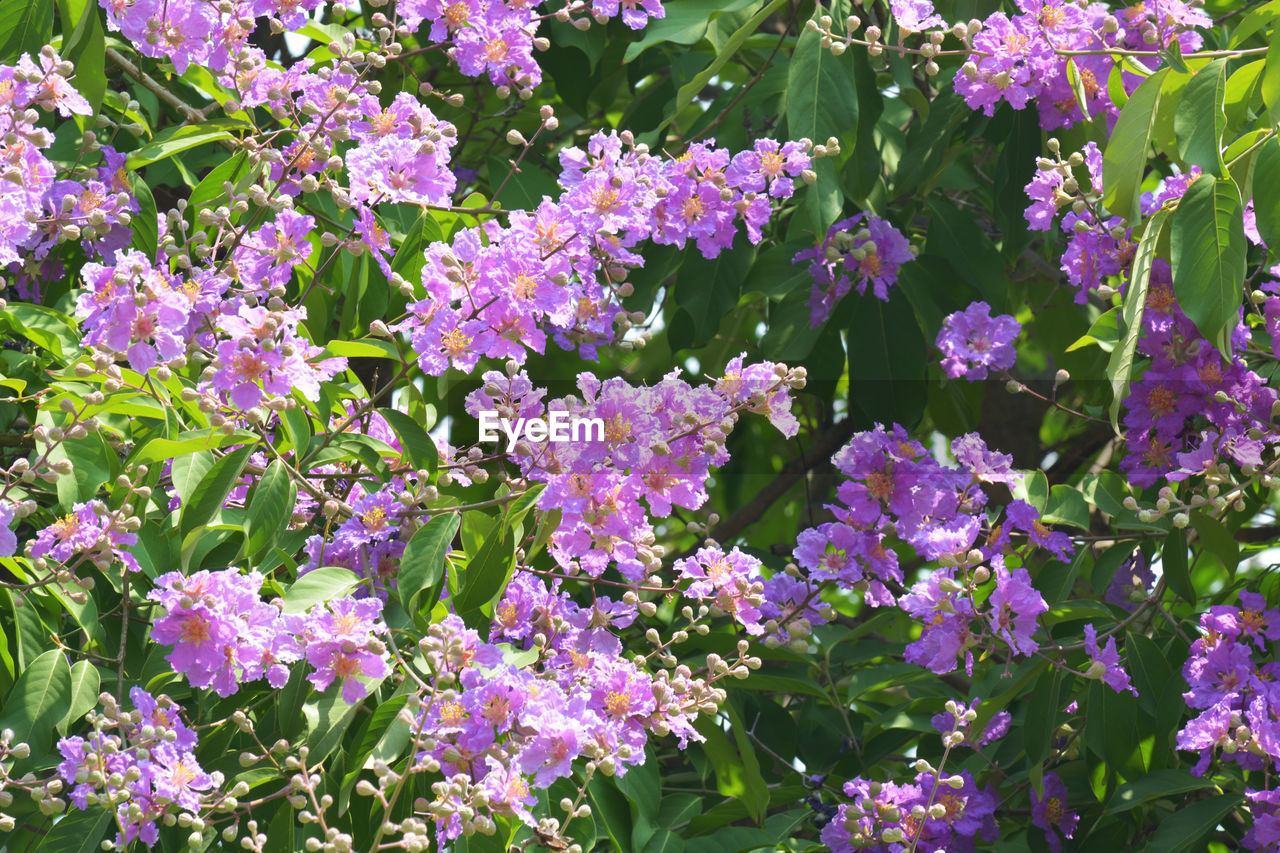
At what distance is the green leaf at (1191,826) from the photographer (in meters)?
1.95

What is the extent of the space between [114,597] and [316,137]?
74cm

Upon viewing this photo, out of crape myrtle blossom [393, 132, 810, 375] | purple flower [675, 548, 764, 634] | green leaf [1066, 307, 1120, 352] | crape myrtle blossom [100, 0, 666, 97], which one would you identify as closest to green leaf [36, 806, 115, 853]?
crape myrtle blossom [393, 132, 810, 375]

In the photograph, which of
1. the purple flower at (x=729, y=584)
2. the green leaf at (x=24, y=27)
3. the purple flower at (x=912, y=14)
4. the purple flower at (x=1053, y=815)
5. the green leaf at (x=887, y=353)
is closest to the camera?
the purple flower at (x=729, y=584)

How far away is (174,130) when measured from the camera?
2.13 meters

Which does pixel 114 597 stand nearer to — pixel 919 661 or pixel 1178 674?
pixel 919 661

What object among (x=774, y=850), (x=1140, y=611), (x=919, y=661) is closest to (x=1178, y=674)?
(x=1140, y=611)

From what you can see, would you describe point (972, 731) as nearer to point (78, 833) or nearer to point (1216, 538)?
point (1216, 538)

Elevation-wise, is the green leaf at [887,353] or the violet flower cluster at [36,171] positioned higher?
the violet flower cluster at [36,171]

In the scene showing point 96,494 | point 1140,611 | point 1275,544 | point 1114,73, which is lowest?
point 1275,544

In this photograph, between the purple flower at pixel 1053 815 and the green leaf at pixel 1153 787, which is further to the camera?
the purple flower at pixel 1053 815

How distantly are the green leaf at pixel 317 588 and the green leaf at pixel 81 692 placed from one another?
26cm

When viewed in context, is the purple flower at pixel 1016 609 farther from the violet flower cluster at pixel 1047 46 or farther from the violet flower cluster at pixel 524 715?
the violet flower cluster at pixel 1047 46

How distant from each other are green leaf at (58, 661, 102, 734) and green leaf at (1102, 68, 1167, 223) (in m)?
1.42

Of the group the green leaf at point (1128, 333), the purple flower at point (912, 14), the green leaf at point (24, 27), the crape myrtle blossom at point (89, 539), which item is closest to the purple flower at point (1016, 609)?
the green leaf at point (1128, 333)
